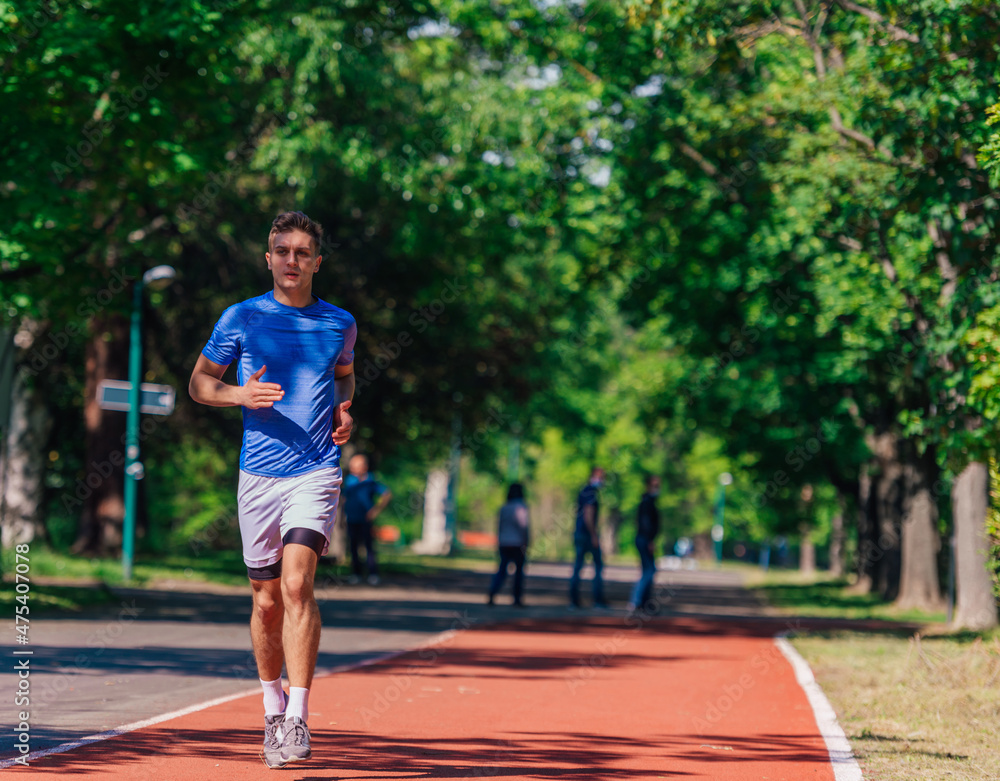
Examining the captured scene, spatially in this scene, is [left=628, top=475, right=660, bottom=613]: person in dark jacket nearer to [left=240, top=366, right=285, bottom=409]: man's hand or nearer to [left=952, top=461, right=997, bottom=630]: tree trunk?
[left=952, top=461, right=997, bottom=630]: tree trunk

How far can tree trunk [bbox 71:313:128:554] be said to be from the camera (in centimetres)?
2689

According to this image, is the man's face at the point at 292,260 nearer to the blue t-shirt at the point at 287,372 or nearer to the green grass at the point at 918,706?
the blue t-shirt at the point at 287,372

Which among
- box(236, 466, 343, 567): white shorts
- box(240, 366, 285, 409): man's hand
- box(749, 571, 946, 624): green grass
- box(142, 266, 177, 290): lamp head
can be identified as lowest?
box(749, 571, 946, 624): green grass

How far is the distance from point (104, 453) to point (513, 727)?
827 inches

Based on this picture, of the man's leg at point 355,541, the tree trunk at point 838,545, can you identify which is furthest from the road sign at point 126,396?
the tree trunk at point 838,545

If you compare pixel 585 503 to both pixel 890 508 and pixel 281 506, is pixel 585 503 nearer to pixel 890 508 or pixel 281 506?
pixel 890 508

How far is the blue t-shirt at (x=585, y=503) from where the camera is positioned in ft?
61.8

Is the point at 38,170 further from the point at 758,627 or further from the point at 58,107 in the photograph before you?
the point at 758,627

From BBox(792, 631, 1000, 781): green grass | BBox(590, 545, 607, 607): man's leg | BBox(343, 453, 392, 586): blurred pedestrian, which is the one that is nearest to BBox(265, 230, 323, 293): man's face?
BBox(792, 631, 1000, 781): green grass

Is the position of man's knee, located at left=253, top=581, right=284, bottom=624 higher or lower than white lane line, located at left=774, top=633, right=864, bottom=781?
higher

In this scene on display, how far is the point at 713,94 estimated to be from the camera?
20422mm

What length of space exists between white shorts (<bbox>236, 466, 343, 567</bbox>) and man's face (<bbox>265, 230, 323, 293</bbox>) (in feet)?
2.53

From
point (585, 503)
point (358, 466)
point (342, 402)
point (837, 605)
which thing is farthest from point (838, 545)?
point (342, 402)

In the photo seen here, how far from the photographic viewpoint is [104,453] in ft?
88.6
